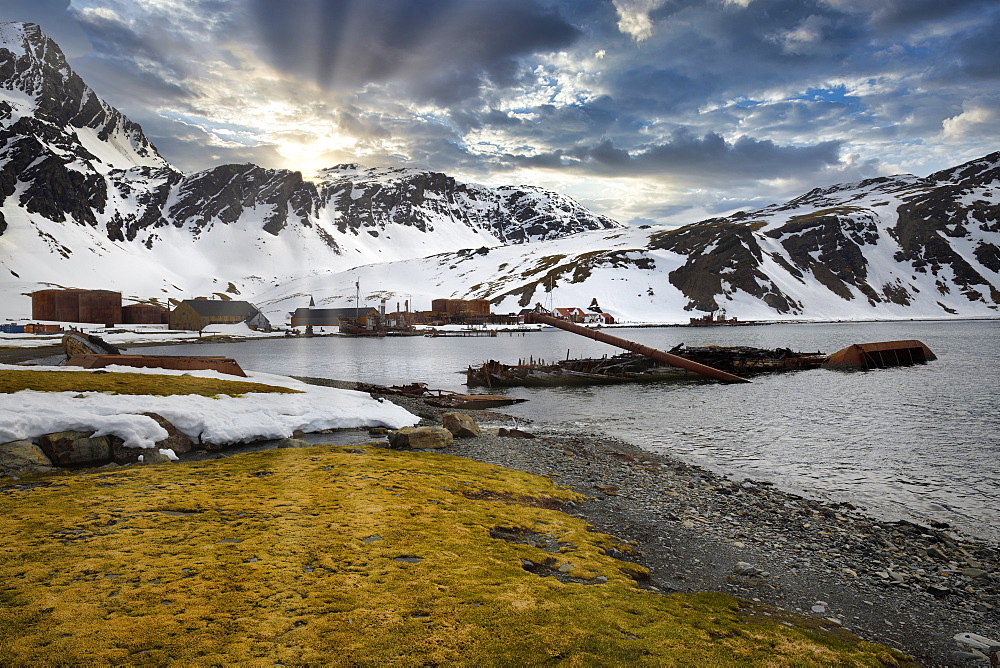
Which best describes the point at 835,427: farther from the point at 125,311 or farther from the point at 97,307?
the point at 125,311

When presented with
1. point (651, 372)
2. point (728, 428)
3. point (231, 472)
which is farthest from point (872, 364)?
point (231, 472)

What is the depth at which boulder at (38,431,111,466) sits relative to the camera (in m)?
14.0

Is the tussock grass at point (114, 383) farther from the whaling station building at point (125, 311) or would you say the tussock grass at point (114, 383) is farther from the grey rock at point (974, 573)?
the whaling station building at point (125, 311)

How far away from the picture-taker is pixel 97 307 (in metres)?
153

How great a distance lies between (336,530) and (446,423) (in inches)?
493

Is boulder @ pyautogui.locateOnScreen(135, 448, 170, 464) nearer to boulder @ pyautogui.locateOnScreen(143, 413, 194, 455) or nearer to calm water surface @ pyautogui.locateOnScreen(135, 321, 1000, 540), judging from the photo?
boulder @ pyautogui.locateOnScreen(143, 413, 194, 455)

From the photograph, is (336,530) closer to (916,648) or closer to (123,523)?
(123,523)

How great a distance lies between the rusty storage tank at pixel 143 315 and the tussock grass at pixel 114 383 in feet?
567

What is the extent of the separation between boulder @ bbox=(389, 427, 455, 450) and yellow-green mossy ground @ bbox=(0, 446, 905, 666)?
6.85 metres

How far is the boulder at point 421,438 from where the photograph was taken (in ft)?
62.2

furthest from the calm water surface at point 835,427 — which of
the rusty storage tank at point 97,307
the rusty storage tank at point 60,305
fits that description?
the rusty storage tank at point 60,305

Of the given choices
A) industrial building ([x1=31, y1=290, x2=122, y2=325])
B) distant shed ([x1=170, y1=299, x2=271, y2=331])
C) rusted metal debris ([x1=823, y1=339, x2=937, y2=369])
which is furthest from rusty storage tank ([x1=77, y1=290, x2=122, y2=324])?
rusted metal debris ([x1=823, y1=339, x2=937, y2=369])

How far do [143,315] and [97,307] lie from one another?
53.5 feet

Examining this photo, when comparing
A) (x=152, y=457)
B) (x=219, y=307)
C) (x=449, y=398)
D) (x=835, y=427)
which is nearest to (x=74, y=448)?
(x=152, y=457)
